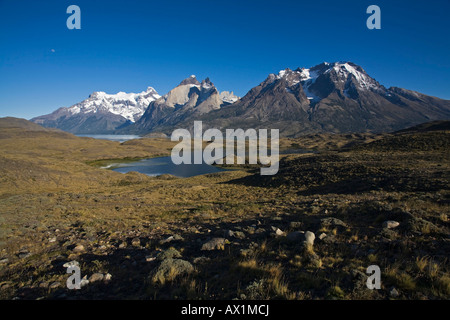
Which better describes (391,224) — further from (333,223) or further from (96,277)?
(96,277)

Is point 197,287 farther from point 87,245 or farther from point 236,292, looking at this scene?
point 87,245

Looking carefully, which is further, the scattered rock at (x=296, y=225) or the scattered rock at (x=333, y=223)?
the scattered rock at (x=296, y=225)

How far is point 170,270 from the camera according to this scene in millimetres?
7094

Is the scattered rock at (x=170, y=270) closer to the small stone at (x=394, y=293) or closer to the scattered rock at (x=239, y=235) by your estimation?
the scattered rock at (x=239, y=235)

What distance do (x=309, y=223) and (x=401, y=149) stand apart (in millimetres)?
56306

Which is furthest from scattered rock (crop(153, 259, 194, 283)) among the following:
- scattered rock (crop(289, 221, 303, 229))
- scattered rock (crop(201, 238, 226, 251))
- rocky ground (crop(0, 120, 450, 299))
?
scattered rock (crop(289, 221, 303, 229))

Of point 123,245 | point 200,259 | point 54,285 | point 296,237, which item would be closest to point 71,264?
point 54,285

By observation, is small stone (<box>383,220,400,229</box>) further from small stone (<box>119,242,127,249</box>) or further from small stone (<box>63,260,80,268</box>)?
small stone (<box>63,260,80,268</box>)

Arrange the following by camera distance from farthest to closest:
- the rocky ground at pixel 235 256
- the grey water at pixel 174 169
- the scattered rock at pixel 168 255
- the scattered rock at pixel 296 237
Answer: the grey water at pixel 174 169, the scattered rock at pixel 296 237, the scattered rock at pixel 168 255, the rocky ground at pixel 235 256

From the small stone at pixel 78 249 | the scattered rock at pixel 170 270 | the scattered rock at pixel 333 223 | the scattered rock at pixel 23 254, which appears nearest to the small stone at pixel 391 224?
the scattered rock at pixel 333 223

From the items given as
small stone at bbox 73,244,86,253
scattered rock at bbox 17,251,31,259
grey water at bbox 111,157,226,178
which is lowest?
grey water at bbox 111,157,226,178

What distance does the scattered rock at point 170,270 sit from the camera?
6.81 m

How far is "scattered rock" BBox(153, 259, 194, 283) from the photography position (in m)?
6.81

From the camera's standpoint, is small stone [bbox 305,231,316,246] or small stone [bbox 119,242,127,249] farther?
small stone [bbox 119,242,127,249]
